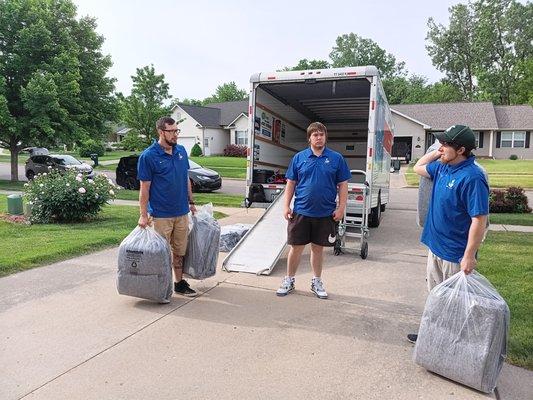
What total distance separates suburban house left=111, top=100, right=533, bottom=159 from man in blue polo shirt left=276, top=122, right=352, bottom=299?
3090 centimetres

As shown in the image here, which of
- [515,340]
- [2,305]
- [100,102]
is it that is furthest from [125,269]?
[100,102]

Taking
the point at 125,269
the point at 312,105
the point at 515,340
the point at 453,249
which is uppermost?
the point at 312,105

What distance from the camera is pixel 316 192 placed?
4.58 metres

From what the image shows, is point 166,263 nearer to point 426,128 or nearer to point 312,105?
point 312,105

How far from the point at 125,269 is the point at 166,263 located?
41 centimetres

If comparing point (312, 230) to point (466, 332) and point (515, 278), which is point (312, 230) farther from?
point (515, 278)

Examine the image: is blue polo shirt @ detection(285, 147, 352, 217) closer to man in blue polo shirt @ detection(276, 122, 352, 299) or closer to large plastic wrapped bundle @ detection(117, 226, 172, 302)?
man in blue polo shirt @ detection(276, 122, 352, 299)

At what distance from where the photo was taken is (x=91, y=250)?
689 centimetres

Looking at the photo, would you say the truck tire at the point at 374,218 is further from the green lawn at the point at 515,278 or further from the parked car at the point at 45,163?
the parked car at the point at 45,163

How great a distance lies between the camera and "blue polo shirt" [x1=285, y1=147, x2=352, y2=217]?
4.59 m

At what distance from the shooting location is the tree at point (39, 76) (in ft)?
57.3

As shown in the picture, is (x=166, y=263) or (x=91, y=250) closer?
(x=166, y=263)

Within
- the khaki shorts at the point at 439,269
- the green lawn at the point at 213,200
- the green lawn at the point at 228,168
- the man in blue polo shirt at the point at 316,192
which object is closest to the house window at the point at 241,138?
the green lawn at the point at 228,168

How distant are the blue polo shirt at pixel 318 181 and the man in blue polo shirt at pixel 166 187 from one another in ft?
3.99
